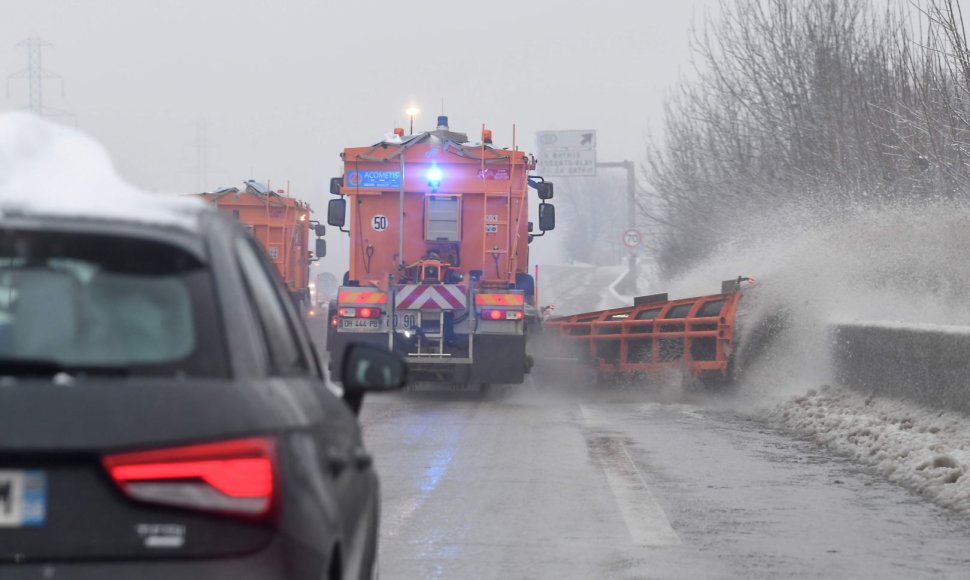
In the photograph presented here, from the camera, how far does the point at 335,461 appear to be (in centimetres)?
318

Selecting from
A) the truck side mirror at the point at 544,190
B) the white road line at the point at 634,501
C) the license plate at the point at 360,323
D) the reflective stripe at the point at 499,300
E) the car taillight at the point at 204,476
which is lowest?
the white road line at the point at 634,501

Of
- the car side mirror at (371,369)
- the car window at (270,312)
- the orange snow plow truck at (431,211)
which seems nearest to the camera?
the car window at (270,312)

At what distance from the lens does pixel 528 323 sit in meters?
17.9

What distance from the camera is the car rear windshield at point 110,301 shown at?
9.15 ft

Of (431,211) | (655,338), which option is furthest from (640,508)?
(431,211)

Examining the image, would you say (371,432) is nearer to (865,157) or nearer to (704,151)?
(865,157)

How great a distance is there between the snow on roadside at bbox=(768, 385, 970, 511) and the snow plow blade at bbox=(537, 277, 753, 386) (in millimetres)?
1895

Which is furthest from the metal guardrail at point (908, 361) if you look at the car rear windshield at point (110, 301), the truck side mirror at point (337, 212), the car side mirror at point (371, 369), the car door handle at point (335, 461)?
the car rear windshield at point (110, 301)

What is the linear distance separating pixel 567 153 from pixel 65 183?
53.8 meters

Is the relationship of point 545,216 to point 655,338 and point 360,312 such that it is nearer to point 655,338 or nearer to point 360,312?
point 655,338

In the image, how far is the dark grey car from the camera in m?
2.55

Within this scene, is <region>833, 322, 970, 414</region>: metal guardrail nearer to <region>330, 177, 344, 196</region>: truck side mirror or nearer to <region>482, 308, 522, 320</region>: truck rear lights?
<region>482, 308, 522, 320</region>: truck rear lights

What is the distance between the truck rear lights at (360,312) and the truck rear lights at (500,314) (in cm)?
129

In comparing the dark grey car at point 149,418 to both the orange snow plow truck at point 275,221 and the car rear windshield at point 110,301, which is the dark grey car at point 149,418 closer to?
the car rear windshield at point 110,301
